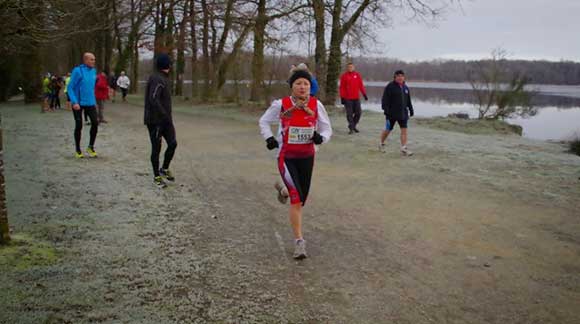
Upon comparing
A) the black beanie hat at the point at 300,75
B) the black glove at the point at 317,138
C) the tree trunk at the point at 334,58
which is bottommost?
the black glove at the point at 317,138

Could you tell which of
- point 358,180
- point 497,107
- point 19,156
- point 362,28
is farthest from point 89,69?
point 497,107

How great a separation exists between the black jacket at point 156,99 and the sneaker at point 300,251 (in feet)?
13.0

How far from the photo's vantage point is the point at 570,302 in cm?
425

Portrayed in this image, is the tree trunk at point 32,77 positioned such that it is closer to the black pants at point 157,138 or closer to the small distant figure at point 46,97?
the small distant figure at point 46,97

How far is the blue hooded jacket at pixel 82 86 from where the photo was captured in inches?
382

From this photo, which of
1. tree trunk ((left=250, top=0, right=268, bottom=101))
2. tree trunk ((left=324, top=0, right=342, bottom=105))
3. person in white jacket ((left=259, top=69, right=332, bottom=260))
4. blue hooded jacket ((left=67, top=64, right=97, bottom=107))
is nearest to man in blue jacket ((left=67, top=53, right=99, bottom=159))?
blue hooded jacket ((left=67, top=64, right=97, bottom=107))

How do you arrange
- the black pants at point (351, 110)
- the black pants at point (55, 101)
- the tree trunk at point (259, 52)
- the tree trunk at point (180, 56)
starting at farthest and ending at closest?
the tree trunk at point (180, 56) → the black pants at point (55, 101) → the tree trunk at point (259, 52) → the black pants at point (351, 110)

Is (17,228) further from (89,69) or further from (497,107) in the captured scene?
(497,107)

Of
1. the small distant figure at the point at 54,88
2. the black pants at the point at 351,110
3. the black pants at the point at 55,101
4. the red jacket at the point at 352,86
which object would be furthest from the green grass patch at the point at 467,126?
the black pants at the point at 55,101

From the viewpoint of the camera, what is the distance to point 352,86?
15.5m

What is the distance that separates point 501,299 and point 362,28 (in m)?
21.4

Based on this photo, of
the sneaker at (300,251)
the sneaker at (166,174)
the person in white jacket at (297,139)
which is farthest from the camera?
the sneaker at (166,174)

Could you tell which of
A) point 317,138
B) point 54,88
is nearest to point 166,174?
point 317,138

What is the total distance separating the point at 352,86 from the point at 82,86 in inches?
Answer: 326
